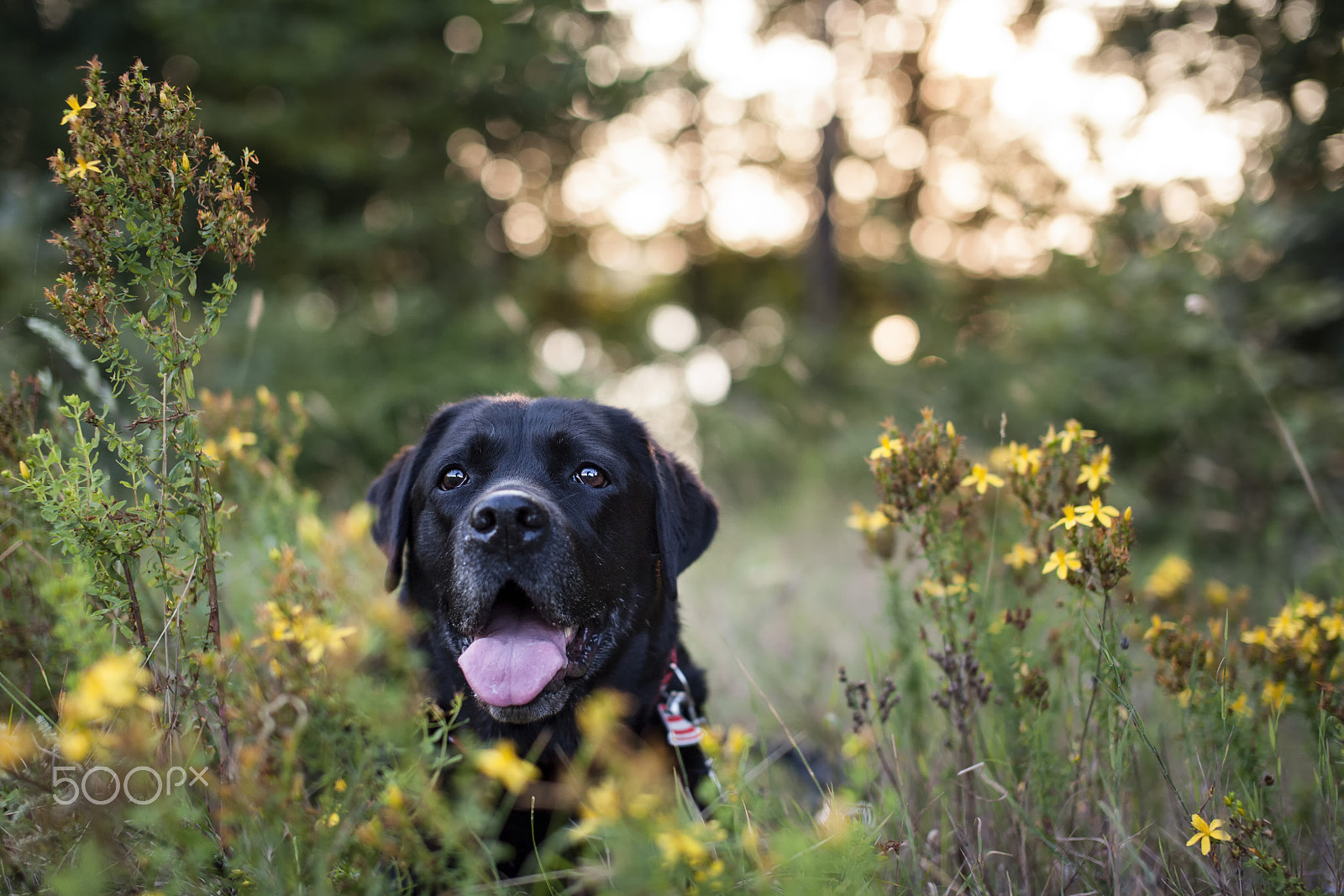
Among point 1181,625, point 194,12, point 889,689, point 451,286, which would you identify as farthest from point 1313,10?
point 194,12

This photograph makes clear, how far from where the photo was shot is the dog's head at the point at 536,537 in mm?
2250

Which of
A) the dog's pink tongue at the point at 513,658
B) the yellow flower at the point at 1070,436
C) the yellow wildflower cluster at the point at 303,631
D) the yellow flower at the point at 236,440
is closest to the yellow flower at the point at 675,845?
the yellow wildflower cluster at the point at 303,631

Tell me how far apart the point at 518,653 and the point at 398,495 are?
2.66ft

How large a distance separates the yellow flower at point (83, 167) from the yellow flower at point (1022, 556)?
8.07 ft

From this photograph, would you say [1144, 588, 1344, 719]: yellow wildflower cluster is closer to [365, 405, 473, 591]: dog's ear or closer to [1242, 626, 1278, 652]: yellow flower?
[1242, 626, 1278, 652]: yellow flower

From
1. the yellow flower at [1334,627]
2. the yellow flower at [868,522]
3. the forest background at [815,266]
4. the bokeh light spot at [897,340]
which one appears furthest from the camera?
the bokeh light spot at [897,340]

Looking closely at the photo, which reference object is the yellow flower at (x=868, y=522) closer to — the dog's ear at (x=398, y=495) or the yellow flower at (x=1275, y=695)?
the yellow flower at (x=1275, y=695)

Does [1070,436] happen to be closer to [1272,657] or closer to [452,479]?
[1272,657]

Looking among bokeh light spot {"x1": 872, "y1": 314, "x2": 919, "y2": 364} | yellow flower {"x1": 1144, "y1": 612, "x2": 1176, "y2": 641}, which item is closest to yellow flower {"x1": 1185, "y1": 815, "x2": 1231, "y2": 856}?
yellow flower {"x1": 1144, "y1": 612, "x2": 1176, "y2": 641}

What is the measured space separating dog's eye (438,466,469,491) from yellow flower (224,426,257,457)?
0.66 meters

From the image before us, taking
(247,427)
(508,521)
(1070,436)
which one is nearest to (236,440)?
(247,427)

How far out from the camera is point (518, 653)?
2.30 m

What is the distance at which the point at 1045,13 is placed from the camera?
26.9ft

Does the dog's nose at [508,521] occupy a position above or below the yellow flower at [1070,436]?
below
